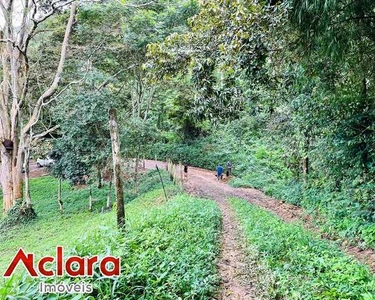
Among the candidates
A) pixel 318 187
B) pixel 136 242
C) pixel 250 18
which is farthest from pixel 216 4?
pixel 318 187

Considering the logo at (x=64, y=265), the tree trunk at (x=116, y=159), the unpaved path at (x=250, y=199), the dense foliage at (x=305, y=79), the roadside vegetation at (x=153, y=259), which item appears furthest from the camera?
the unpaved path at (x=250, y=199)

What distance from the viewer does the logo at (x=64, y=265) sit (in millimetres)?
3467

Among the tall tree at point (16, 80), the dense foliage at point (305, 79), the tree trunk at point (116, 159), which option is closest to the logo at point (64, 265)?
the tree trunk at point (116, 159)

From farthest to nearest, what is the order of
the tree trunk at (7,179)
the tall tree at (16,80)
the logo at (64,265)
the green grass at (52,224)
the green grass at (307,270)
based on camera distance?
the tree trunk at (7,179) → the tall tree at (16,80) → the green grass at (52,224) → the green grass at (307,270) → the logo at (64,265)

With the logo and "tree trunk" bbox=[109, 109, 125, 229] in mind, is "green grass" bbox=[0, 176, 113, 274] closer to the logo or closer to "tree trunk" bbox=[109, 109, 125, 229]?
"tree trunk" bbox=[109, 109, 125, 229]

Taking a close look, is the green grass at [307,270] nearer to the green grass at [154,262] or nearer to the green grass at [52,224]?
the green grass at [154,262]

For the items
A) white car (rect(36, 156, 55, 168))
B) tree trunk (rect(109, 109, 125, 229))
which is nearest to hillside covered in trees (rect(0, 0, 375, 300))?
tree trunk (rect(109, 109, 125, 229))

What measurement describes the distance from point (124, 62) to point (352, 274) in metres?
13.9

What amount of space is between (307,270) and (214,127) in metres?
7.06

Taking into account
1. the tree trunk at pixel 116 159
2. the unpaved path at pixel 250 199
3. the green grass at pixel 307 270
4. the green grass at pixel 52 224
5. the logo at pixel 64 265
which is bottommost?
the green grass at pixel 52 224

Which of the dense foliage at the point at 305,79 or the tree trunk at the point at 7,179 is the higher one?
the dense foliage at the point at 305,79

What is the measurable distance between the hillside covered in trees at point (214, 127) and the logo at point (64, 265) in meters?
0.12

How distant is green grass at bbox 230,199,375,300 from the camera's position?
13.3ft

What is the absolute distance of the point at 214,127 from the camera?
11367mm
